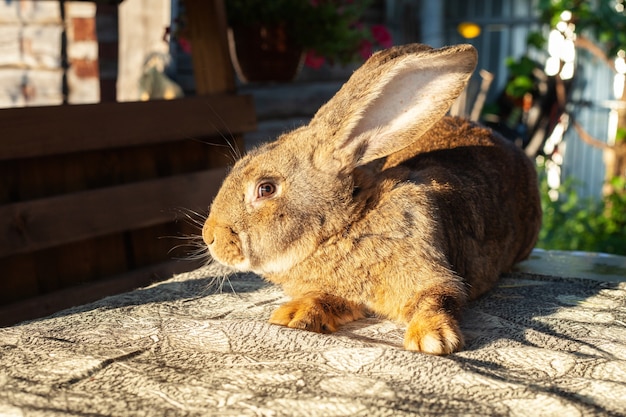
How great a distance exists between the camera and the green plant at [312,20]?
5391mm

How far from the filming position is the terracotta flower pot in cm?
553

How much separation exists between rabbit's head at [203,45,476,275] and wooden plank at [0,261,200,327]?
4.29ft

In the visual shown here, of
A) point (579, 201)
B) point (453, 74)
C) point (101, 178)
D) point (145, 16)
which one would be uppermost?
point (145, 16)

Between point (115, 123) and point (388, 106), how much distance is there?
5.92ft

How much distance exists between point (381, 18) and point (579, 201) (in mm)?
3445

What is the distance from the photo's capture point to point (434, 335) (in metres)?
2.28

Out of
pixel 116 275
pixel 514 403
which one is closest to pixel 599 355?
pixel 514 403

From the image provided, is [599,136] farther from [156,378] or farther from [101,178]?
[156,378]

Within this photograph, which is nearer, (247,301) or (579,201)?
(247,301)

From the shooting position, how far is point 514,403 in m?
1.91

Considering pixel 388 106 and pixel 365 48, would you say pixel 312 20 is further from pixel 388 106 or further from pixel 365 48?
pixel 388 106

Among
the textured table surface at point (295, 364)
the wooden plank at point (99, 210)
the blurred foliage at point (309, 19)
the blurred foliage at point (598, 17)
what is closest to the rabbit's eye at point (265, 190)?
the textured table surface at point (295, 364)

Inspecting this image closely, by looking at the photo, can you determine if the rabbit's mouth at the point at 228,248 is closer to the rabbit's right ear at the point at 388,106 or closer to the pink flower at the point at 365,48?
the rabbit's right ear at the point at 388,106

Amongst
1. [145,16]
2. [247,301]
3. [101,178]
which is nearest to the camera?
[247,301]
